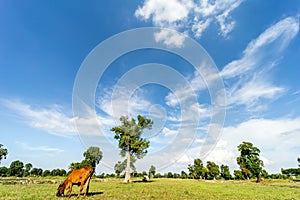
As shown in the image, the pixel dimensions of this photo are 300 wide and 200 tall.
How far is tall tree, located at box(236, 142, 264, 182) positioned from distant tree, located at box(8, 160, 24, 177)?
113 m

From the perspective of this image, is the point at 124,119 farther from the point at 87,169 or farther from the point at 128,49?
the point at 87,169

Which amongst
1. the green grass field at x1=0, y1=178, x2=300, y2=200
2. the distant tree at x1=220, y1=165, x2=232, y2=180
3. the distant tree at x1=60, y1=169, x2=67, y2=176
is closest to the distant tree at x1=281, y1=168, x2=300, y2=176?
the distant tree at x1=220, y1=165, x2=232, y2=180

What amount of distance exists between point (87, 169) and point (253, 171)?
50.9 meters

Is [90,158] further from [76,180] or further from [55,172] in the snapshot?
[76,180]

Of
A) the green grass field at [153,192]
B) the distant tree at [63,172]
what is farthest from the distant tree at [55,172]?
the green grass field at [153,192]

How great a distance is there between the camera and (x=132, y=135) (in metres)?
41.9

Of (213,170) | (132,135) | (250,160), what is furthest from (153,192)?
(213,170)

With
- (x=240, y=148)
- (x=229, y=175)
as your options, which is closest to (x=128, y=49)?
(x=240, y=148)

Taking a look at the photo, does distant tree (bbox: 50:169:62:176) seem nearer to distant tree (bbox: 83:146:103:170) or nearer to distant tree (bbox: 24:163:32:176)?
distant tree (bbox: 24:163:32:176)

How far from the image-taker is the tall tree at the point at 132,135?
1617 inches

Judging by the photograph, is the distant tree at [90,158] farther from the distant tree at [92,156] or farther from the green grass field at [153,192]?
the green grass field at [153,192]

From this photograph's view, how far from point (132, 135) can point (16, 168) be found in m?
101

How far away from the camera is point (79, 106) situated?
48.6 feet

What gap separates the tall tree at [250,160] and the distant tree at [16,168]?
113 meters
